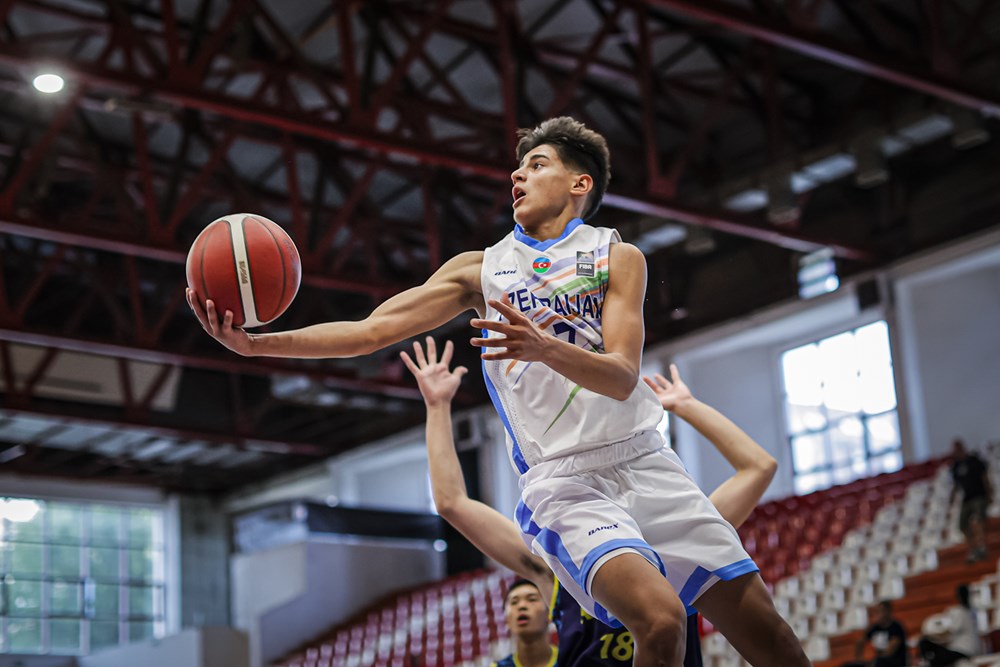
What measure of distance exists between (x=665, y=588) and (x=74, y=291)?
76.4ft

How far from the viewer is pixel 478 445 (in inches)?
1011

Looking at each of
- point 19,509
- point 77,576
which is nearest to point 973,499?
point 77,576

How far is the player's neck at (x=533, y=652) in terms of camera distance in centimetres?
535

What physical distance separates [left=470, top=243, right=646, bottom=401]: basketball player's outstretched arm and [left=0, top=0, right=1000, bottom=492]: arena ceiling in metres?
9.35

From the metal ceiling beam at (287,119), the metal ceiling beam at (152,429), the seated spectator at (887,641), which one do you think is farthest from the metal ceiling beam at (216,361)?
the seated spectator at (887,641)

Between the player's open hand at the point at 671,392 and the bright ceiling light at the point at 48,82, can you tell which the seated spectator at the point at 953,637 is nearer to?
the player's open hand at the point at 671,392

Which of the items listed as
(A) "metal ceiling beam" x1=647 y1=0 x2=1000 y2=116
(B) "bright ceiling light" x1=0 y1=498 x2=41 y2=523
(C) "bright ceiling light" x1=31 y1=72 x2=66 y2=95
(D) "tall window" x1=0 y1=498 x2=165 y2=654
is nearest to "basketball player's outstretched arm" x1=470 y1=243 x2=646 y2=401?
(A) "metal ceiling beam" x1=647 y1=0 x2=1000 y2=116

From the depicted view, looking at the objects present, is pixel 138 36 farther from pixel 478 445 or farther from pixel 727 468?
pixel 478 445

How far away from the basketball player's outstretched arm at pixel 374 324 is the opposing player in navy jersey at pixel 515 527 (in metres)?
0.44

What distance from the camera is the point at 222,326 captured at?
357cm

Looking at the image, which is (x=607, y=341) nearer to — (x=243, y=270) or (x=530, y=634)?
(x=243, y=270)

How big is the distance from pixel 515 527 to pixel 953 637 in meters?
7.98

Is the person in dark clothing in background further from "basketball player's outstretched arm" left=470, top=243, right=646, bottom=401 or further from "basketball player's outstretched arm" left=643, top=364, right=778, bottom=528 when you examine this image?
"basketball player's outstretched arm" left=470, top=243, right=646, bottom=401

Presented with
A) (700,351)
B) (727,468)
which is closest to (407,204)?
(700,351)
